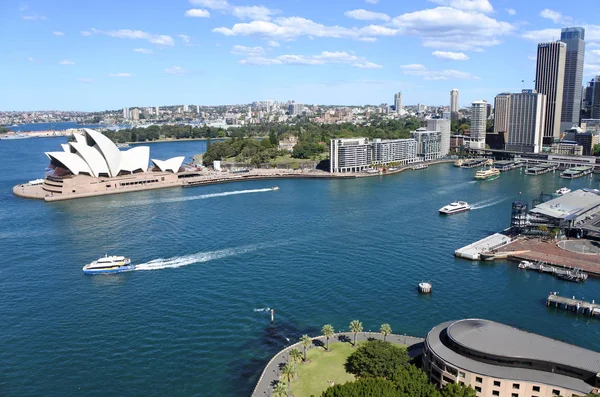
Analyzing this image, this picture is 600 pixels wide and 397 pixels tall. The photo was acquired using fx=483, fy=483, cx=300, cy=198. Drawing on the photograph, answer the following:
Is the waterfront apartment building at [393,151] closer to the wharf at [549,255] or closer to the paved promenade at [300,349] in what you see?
the wharf at [549,255]

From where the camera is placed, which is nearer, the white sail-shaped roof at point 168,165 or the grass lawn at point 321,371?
the grass lawn at point 321,371

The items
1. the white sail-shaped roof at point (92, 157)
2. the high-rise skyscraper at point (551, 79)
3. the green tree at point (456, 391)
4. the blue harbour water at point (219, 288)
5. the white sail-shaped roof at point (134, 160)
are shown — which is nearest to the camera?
the green tree at point (456, 391)

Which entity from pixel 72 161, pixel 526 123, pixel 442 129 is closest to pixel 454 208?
pixel 72 161

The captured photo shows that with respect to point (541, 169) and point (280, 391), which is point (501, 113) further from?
point (280, 391)

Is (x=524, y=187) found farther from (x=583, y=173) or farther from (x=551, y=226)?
(x=551, y=226)

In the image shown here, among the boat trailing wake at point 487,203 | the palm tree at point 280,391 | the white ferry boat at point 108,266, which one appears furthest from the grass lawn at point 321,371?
the boat trailing wake at point 487,203

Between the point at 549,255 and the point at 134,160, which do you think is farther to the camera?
the point at 134,160

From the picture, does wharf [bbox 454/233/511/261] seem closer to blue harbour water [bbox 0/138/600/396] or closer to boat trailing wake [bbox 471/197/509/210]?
blue harbour water [bbox 0/138/600/396]
